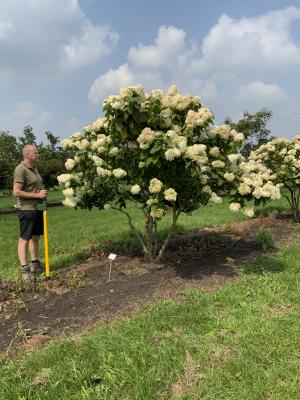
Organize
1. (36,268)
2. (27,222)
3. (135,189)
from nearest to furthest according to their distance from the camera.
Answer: (135,189) → (27,222) → (36,268)

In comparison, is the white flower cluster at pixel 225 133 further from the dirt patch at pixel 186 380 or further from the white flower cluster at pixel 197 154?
the dirt patch at pixel 186 380

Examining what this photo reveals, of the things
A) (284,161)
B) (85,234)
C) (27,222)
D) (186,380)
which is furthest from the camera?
(284,161)

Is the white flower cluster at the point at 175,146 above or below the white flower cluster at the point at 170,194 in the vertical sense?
above

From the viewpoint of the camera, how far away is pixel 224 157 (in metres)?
5.95

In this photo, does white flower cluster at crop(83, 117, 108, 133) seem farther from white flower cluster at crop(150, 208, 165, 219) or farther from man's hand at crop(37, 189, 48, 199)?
white flower cluster at crop(150, 208, 165, 219)

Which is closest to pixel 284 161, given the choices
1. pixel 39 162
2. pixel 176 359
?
pixel 176 359

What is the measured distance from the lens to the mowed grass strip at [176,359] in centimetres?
314

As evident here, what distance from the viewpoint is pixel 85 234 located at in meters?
9.99

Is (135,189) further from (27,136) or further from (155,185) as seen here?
(27,136)

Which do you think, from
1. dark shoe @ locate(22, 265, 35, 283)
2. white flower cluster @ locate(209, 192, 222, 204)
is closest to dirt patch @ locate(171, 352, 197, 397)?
white flower cluster @ locate(209, 192, 222, 204)

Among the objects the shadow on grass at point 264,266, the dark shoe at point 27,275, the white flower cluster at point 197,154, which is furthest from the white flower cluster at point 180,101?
the dark shoe at point 27,275

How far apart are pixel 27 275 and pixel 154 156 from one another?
2407mm

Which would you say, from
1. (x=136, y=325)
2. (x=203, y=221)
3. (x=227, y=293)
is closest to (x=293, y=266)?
(x=227, y=293)

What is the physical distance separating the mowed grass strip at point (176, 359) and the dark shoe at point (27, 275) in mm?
1956
